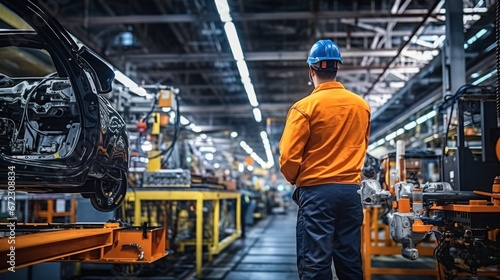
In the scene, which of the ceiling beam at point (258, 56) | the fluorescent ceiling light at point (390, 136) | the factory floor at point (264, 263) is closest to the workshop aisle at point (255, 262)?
the factory floor at point (264, 263)

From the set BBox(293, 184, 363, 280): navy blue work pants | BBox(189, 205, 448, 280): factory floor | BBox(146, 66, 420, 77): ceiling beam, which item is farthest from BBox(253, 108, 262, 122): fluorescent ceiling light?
BBox(293, 184, 363, 280): navy blue work pants

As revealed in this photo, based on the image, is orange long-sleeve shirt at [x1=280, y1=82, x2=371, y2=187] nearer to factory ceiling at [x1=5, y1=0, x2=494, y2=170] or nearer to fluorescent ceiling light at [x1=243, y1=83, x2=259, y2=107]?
factory ceiling at [x1=5, y1=0, x2=494, y2=170]

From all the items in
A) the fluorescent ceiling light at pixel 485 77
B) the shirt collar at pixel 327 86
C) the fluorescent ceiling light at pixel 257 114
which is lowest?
the shirt collar at pixel 327 86

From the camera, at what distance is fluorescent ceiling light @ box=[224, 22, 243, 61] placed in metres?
6.59

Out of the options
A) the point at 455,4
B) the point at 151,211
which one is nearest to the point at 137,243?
the point at 151,211

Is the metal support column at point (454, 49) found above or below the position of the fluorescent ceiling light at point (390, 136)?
above

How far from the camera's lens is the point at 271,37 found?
11.4 metres

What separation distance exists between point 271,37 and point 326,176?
30.4ft

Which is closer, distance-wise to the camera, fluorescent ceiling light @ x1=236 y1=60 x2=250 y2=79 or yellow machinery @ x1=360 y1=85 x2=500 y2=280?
yellow machinery @ x1=360 y1=85 x2=500 y2=280

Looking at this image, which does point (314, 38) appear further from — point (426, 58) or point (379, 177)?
point (379, 177)

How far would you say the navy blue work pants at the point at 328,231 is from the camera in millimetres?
2434

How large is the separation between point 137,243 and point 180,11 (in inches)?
306

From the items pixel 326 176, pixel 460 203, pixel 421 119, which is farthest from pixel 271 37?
pixel 326 176

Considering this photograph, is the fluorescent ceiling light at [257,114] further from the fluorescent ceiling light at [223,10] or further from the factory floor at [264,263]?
the fluorescent ceiling light at [223,10]
